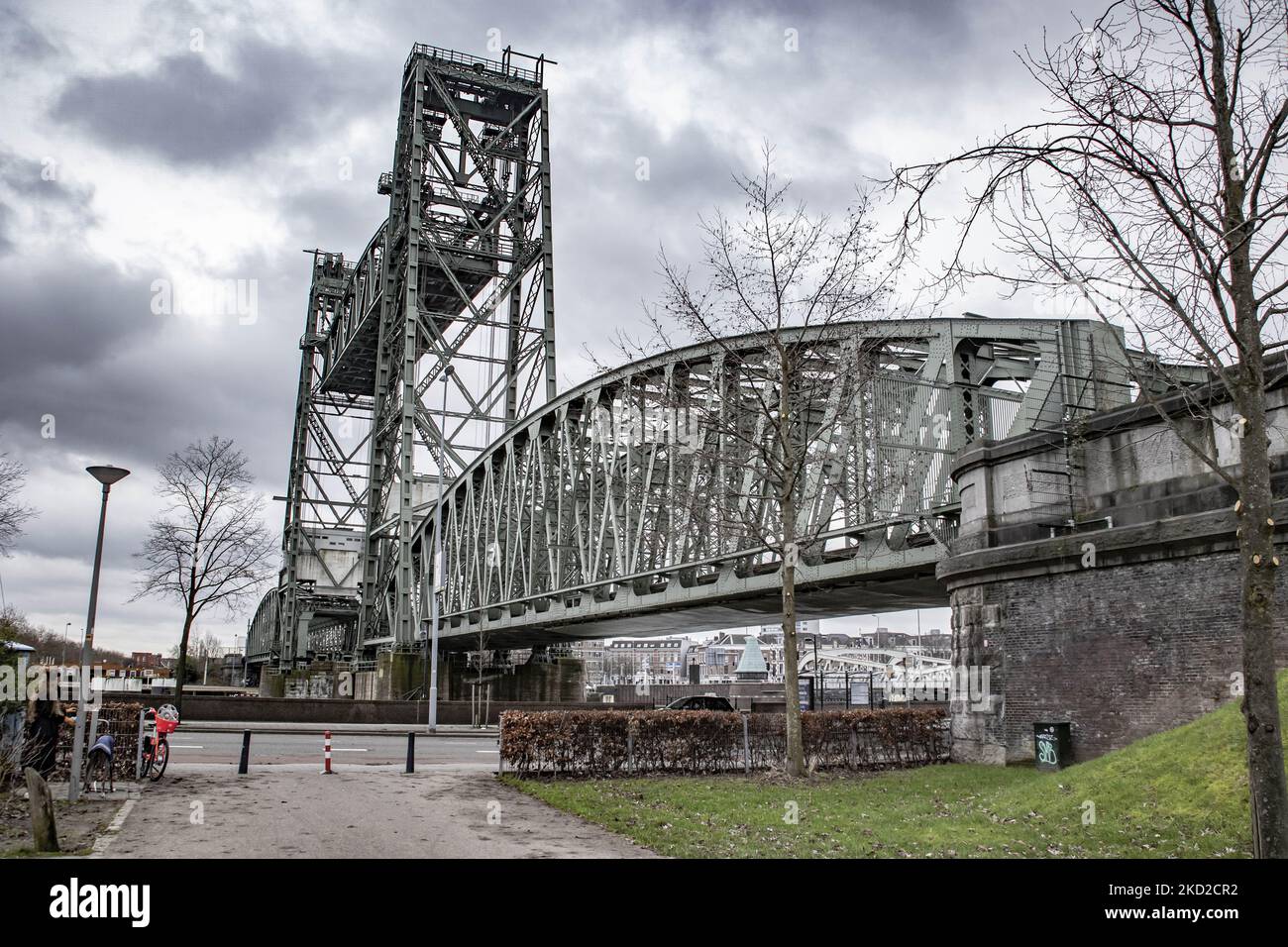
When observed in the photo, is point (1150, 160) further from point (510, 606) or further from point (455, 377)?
point (455, 377)

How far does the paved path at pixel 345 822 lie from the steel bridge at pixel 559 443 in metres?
7.31

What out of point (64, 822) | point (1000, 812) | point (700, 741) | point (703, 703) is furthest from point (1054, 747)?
point (703, 703)

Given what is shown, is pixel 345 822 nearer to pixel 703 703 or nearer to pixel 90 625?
pixel 90 625

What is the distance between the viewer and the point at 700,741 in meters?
19.9

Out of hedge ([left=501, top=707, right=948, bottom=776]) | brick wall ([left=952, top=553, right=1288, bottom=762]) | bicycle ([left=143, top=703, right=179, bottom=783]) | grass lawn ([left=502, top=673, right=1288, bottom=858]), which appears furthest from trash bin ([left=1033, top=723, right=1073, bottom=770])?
bicycle ([left=143, top=703, right=179, bottom=783])

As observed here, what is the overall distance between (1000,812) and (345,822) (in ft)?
26.7

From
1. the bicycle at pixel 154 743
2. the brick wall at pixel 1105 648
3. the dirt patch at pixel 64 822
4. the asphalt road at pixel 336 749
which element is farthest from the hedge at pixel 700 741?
the dirt patch at pixel 64 822

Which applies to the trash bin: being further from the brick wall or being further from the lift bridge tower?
the lift bridge tower

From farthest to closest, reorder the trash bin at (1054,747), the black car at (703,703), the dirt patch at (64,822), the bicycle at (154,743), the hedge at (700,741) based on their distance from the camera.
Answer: the black car at (703,703) → the hedge at (700,741) → the bicycle at (154,743) → the trash bin at (1054,747) → the dirt patch at (64,822)

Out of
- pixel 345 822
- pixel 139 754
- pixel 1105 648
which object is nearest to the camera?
pixel 345 822

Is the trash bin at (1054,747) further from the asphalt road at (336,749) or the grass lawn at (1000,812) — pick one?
the asphalt road at (336,749)

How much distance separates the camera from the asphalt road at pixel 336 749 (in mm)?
23781

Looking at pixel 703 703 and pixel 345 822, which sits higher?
pixel 703 703
